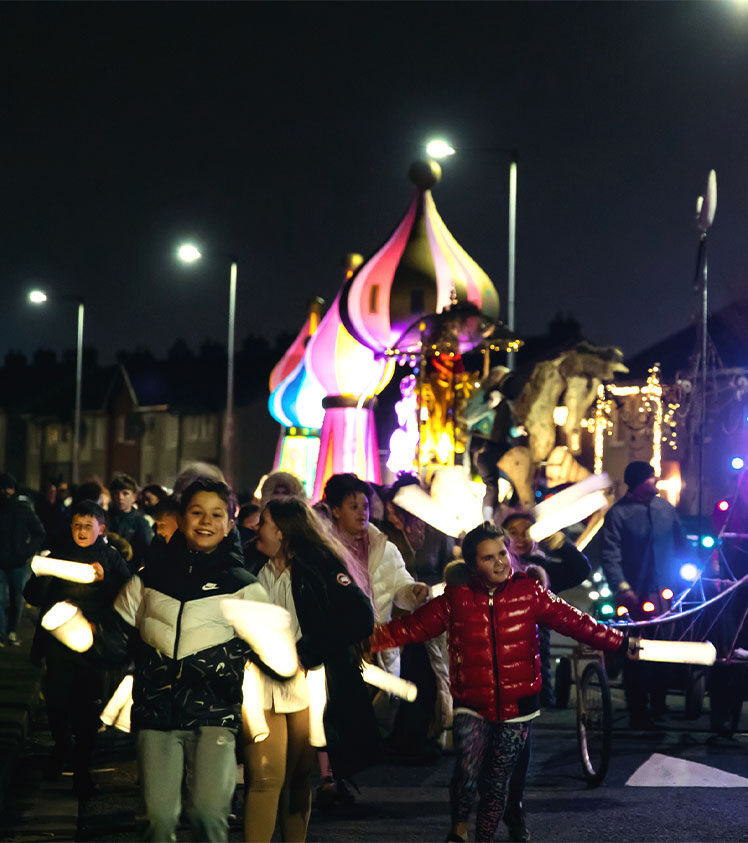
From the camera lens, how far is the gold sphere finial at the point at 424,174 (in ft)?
69.5

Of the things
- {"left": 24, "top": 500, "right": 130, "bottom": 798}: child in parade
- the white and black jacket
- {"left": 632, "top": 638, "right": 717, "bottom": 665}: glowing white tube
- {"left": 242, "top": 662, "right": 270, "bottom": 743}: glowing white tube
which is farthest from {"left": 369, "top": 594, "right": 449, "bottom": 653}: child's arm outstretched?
{"left": 24, "top": 500, "right": 130, "bottom": 798}: child in parade

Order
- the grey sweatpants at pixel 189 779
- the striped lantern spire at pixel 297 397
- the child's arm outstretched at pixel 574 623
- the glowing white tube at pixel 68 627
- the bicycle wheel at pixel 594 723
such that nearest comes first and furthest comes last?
the grey sweatpants at pixel 189 779 → the glowing white tube at pixel 68 627 → the child's arm outstretched at pixel 574 623 → the bicycle wheel at pixel 594 723 → the striped lantern spire at pixel 297 397

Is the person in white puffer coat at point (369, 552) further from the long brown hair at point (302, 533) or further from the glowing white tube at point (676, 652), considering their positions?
the glowing white tube at point (676, 652)

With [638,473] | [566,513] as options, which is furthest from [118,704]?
[638,473]

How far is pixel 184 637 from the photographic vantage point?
18.8 feet

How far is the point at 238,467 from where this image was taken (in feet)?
242

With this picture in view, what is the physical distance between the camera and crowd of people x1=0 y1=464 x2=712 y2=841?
5719mm

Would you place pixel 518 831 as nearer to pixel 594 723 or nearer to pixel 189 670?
pixel 594 723

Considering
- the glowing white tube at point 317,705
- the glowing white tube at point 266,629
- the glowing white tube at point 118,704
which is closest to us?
the glowing white tube at point 266,629

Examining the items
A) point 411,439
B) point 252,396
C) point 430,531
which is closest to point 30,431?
point 252,396

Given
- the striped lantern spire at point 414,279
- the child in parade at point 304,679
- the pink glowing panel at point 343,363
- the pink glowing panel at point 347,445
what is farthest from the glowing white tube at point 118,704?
the pink glowing panel at point 343,363

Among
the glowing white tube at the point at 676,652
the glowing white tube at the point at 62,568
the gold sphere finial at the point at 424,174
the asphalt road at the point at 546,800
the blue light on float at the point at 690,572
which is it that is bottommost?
the asphalt road at the point at 546,800

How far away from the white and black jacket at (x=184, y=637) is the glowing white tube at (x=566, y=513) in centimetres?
344

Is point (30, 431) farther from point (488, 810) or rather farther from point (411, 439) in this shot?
point (488, 810)
